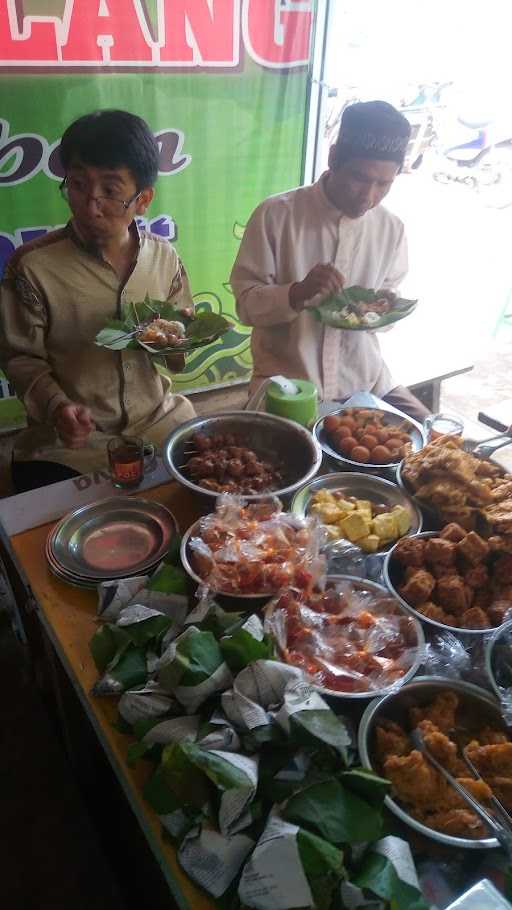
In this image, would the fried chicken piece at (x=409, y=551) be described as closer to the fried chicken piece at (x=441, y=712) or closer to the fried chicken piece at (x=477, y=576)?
the fried chicken piece at (x=477, y=576)

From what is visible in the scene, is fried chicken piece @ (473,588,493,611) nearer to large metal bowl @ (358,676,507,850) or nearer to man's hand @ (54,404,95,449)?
large metal bowl @ (358,676,507,850)

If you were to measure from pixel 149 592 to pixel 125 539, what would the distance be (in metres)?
0.32

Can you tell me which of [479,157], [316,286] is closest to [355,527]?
[316,286]

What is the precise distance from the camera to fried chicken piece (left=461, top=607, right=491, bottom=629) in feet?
4.27

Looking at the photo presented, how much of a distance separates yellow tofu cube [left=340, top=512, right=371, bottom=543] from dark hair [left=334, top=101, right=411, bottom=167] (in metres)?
1.32

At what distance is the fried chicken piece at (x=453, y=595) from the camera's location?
1.34m

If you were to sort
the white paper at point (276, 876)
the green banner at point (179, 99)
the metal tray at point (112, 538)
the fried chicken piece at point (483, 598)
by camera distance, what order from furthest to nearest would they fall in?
the green banner at point (179, 99) → the metal tray at point (112, 538) → the fried chicken piece at point (483, 598) → the white paper at point (276, 876)

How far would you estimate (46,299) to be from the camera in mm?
2127

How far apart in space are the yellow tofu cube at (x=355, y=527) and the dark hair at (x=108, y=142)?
131 cm

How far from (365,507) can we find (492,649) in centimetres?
50

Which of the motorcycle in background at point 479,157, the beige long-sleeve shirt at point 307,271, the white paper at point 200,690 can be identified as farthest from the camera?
the motorcycle in background at point 479,157

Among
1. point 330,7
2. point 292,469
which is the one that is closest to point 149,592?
point 292,469

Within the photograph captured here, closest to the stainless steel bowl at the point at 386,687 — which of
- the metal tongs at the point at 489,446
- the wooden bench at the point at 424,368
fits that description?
the metal tongs at the point at 489,446

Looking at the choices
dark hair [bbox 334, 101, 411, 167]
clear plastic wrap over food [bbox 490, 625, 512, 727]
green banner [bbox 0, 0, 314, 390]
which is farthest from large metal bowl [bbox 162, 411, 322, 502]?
green banner [bbox 0, 0, 314, 390]
